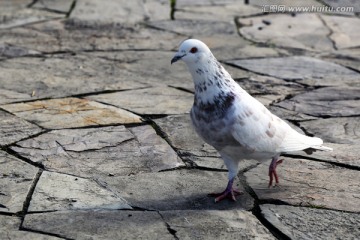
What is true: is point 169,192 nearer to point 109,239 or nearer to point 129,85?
point 109,239

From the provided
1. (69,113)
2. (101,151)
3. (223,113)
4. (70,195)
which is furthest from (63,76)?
(223,113)

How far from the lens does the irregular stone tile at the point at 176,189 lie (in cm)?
456

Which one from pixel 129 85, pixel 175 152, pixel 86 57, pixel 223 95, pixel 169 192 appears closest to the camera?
pixel 223 95

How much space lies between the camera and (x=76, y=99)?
642 centimetres

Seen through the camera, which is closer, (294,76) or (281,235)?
(281,235)

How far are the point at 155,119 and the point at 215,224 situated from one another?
6.27 ft

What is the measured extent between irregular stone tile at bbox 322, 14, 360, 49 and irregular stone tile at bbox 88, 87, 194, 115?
2.63 m

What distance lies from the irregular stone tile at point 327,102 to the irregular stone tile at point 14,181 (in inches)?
A: 99.2

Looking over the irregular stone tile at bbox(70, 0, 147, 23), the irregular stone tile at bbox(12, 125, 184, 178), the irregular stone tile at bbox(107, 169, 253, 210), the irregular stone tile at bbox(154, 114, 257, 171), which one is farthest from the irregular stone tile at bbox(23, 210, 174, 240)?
the irregular stone tile at bbox(70, 0, 147, 23)

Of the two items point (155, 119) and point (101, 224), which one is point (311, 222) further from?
point (155, 119)

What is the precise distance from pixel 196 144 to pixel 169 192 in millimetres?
912

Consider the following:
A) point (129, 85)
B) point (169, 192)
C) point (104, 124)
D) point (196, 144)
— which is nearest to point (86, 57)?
point (129, 85)

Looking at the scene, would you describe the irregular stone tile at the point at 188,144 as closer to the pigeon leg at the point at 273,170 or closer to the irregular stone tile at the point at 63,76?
the pigeon leg at the point at 273,170

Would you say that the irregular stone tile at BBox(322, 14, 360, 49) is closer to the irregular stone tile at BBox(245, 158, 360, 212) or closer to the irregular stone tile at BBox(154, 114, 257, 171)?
the irregular stone tile at BBox(154, 114, 257, 171)
